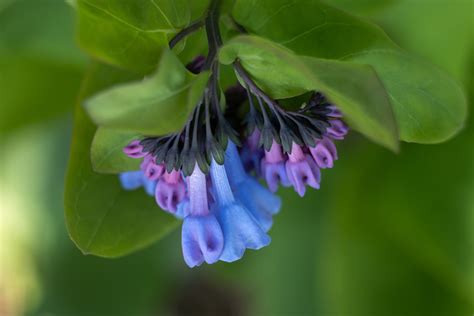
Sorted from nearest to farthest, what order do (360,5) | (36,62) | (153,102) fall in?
(153,102)
(360,5)
(36,62)

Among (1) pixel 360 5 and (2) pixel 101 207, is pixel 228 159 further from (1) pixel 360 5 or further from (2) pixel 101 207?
(1) pixel 360 5

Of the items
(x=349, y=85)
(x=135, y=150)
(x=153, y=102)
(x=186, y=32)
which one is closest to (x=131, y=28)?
(x=186, y=32)

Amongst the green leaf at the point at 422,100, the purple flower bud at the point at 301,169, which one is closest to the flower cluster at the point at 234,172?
the purple flower bud at the point at 301,169

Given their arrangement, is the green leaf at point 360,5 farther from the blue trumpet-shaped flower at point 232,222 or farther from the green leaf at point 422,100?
the blue trumpet-shaped flower at point 232,222

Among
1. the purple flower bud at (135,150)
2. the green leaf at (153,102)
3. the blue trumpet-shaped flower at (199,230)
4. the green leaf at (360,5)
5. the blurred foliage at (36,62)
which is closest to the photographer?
the green leaf at (153,102)

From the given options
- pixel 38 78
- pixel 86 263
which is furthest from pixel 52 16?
pixel 86 263

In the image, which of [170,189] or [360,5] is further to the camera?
[360,5]

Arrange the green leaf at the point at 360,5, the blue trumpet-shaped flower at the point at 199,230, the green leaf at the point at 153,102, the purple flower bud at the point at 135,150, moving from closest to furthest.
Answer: the green leaf at the point at 153,102 → the blue trumpet-shaped flower at the point at 199,230 → the purple flower bud at the point at 135,150 → the green leaf at the point at 360,5

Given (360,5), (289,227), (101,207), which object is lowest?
(289,227)
